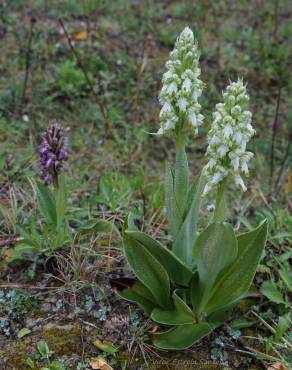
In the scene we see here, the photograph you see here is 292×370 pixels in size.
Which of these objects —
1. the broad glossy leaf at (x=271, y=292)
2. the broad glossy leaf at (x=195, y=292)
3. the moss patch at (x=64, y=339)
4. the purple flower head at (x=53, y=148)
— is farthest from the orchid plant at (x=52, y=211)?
the broad glossy leaf at (x=271, y=292)

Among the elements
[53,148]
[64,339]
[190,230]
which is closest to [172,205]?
[190,230]

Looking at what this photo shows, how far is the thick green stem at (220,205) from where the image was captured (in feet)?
7.21

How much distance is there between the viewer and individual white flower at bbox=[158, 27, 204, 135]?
2105 millimetres

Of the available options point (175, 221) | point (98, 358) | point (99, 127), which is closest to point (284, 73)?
point (99, 127)

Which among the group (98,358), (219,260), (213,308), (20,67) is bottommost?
(98,358)

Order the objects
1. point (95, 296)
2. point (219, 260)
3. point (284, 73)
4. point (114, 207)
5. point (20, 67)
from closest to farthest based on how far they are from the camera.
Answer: point (219, 260) < point (95, 296) < point (114, 207) < point (20, 67) < point (284, 73)

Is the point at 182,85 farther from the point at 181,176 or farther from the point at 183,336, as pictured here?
the point at 183,336

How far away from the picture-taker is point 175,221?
2449 millimetres

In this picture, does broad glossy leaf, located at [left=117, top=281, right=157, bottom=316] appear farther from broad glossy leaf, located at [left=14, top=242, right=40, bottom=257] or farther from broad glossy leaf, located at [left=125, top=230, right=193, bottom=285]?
broad glossy leaf, located at [left=14, top=242, right=40, bottom=257]

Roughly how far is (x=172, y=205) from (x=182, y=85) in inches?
23.4

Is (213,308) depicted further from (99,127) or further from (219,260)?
(99,127)

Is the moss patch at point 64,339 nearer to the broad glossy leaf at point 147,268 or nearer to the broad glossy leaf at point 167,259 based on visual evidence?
the broad glossy leaf at point 147,268

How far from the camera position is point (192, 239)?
8.05 ft

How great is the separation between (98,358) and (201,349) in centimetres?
52
